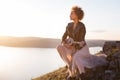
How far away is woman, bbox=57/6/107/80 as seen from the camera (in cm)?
1786

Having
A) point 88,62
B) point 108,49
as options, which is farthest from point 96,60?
point 108,49

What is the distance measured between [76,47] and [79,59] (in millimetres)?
521

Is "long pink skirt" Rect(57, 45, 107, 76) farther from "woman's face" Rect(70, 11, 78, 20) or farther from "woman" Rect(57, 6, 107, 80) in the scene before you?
"woman's face" Rect(70, 11, 78, 20)

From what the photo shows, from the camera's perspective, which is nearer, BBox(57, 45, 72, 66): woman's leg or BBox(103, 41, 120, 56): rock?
BBox(57, 45, 72, 66): woman's leg

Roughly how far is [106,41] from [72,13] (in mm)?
4471

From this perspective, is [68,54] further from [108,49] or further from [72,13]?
[108,49]

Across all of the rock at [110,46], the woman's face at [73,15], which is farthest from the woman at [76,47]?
the rock at [110,46]

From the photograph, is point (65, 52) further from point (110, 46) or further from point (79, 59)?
point (110, 46)

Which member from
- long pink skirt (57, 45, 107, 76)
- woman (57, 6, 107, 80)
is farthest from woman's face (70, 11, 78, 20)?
long pink skirt (57, 45, 107, 76)

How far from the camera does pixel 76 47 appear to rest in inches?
709

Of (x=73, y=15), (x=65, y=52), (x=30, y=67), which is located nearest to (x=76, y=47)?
(x=65, y=52)

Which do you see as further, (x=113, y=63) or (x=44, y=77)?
(x=44, y=77)

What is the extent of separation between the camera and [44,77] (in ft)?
70.3

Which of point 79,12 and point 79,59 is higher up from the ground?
point 79,12
